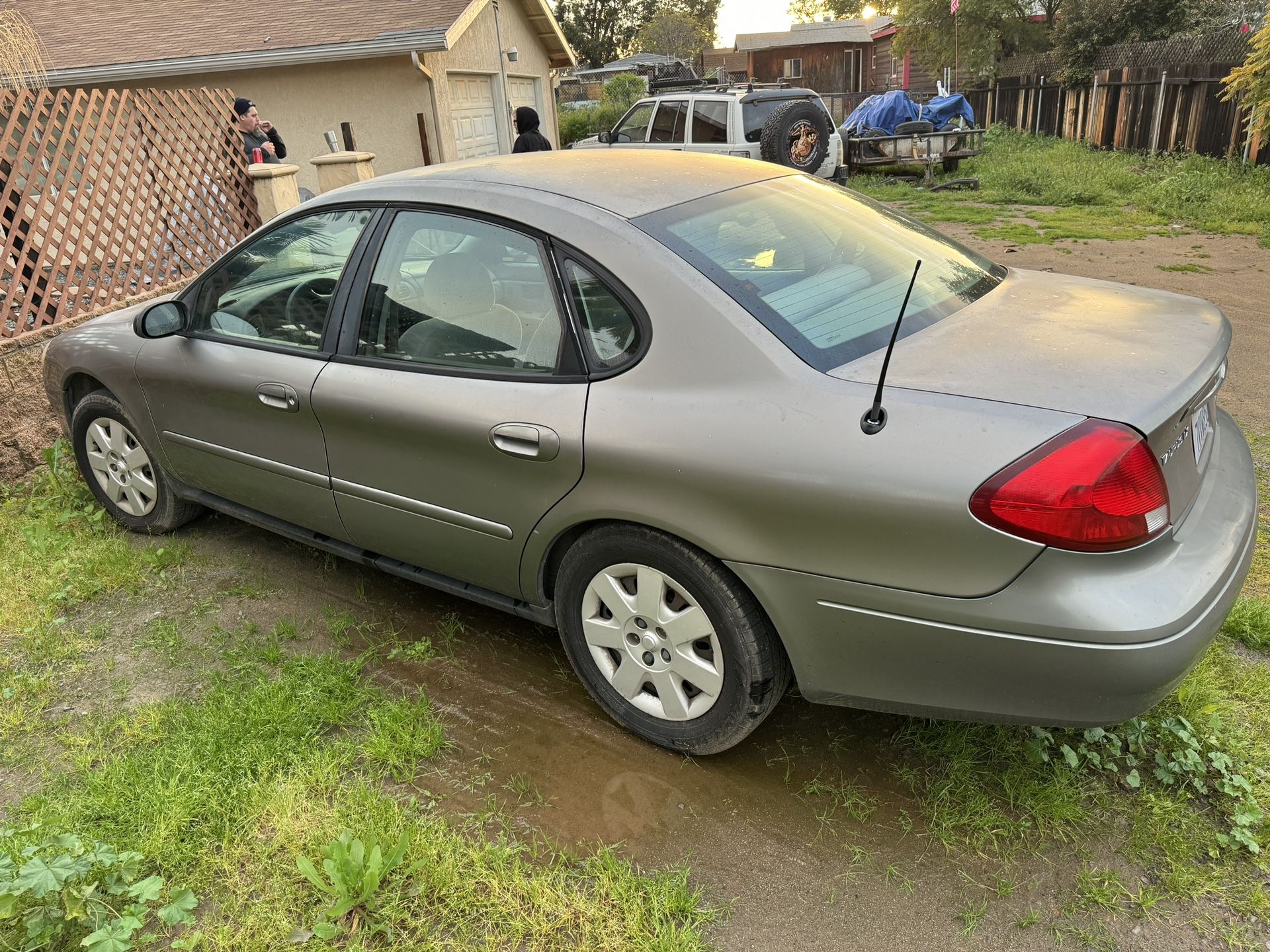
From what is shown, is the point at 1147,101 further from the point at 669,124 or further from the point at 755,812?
the point at 755,812

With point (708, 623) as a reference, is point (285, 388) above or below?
above

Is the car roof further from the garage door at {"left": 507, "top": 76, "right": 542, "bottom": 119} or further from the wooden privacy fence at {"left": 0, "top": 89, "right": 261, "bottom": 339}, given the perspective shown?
the garage door at {"left": 507, "top": 76, "right": 542, "bottom": 119}

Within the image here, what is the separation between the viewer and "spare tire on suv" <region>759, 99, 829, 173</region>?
41.2 feet

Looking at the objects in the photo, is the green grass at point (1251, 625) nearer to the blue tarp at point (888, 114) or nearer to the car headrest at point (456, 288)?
the car headrest at point (456, 288)

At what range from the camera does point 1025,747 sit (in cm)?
269

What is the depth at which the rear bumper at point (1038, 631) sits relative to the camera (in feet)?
6.61

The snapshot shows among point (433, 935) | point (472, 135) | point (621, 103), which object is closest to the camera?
point (433, 935)

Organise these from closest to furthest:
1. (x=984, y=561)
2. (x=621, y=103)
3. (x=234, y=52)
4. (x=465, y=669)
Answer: (x=984, y=561), (x=465, y=669), (x=234, y=52), (x=621, y=103)

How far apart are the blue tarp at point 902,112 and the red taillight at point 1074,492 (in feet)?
56.5

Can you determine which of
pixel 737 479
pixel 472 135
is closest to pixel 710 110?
pixel 472 135

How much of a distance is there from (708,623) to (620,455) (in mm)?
514

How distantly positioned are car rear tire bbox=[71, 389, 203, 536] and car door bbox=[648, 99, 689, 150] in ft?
33.7

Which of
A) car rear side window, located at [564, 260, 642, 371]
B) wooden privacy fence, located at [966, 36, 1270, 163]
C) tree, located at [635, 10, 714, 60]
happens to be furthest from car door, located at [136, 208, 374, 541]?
tree, located at [635, 10, 714, 60]

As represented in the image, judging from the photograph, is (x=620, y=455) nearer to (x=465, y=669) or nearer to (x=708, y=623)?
(x=708, y=623)
